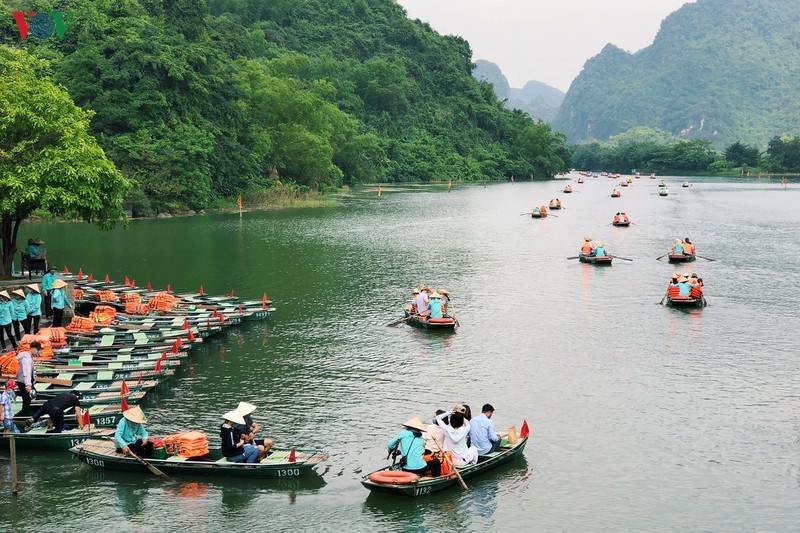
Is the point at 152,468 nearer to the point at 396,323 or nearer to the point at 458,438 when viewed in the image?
the point at 458,438

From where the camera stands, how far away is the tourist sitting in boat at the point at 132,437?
18547mm

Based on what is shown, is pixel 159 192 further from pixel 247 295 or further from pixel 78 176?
pixel 78 176

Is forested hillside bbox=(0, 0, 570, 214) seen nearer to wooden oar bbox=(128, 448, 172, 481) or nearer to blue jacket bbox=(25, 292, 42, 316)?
blue jacket bbox=(25, 292, 42, 316)

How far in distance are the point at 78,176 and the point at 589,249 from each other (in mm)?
32614

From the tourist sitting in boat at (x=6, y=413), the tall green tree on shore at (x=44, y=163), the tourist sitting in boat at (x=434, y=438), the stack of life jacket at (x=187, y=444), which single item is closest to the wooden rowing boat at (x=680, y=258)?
the tall green tree on shore at (x=44, y=163)

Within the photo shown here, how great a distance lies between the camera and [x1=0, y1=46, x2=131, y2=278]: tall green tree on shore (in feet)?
102

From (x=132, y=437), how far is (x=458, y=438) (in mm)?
7556

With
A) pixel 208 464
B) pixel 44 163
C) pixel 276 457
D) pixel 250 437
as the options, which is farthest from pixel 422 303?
pixel 208 464

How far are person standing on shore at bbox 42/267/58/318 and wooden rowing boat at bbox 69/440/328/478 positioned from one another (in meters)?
13.2

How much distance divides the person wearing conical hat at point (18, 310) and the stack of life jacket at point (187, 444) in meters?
11.2

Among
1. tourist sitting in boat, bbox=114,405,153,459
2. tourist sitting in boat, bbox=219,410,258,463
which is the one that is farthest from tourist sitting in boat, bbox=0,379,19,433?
tourist sitting in boat, bbox=219,410,258,463

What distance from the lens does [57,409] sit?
19969 millimetres

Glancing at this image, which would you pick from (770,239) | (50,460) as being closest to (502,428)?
(50,460)

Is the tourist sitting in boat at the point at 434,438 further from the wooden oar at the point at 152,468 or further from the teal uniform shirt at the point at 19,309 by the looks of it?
the teal uniform shirt at the point at 19,309
